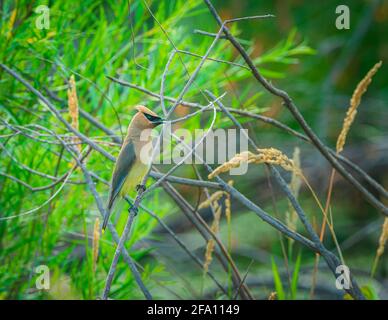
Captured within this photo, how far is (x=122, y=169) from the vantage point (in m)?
2.00

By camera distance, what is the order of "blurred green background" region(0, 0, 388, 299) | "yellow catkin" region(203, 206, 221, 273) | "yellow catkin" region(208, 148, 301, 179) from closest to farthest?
"yellow catkin" region(208, 148, 301, 179), "yellow catkin" region(203, 206, 221, 273), "blurred green background" region(0, 0, 388, 299)

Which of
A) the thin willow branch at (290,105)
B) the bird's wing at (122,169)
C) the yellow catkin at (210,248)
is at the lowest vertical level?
the yellow catkin at (210,248)

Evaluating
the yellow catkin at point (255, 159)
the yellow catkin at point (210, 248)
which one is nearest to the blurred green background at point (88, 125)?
the yellow catkin at point (210, 248)

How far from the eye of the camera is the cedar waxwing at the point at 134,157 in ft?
6.57

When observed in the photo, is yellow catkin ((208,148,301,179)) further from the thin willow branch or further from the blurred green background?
the blurred green background

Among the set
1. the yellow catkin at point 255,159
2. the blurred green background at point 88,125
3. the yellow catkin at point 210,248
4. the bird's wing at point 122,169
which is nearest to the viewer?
the yellow catkin at point 255,159

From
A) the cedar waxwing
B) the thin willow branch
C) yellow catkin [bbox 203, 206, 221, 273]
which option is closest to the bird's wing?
the cedar waxwing

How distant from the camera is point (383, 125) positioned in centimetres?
394

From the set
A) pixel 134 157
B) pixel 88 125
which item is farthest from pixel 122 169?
pixel 88 125

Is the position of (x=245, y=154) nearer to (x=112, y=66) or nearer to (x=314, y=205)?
(x=112, y=66)

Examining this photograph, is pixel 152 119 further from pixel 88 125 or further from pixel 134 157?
pixel 88 125

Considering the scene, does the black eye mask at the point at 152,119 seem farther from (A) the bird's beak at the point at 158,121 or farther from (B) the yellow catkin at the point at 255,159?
(B) the yellow catkin at the point at 255,159

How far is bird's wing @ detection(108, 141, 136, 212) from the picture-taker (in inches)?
77.1
